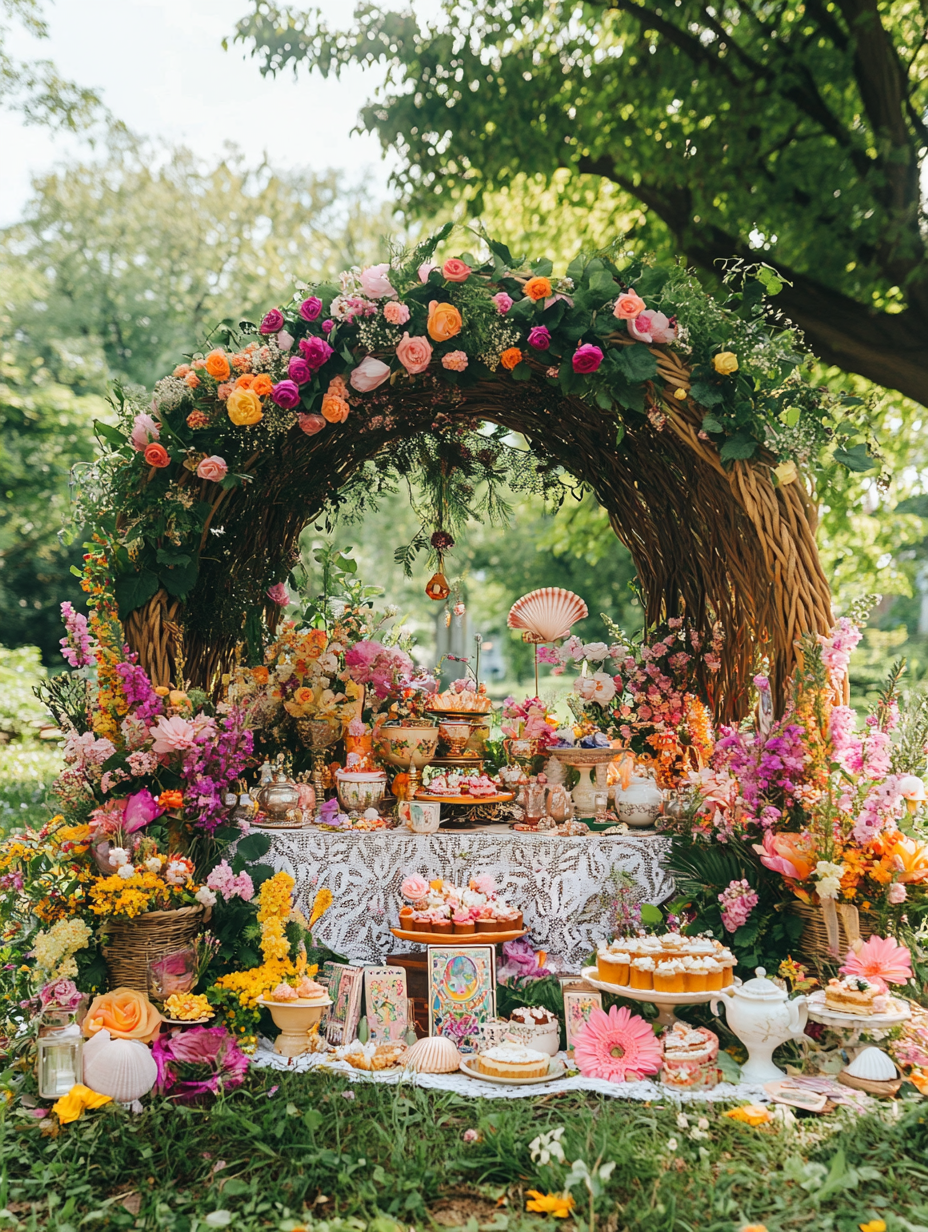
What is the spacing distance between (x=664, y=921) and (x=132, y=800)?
222cm

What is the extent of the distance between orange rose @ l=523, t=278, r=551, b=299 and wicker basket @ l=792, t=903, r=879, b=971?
8.52 feet

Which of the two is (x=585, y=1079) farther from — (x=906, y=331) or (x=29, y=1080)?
(x=906, y=331)

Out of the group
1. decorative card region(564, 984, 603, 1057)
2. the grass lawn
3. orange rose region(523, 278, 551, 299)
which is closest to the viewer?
the grass lawn

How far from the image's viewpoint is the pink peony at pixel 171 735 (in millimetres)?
3695

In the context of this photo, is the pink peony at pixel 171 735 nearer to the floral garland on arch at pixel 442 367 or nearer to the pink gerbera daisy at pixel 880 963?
the floral garland on arch at pixel 442 367

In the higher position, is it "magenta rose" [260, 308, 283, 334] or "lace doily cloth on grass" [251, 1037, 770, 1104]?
"magenta rose" [260, 308, 283, 334]

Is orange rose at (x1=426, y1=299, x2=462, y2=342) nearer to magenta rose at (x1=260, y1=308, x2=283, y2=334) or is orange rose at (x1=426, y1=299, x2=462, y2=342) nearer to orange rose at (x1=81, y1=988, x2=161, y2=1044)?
magenta rose at (x1=260, y1=308, x2=283, y2=334)

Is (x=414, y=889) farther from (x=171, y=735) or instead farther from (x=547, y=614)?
(x=547, y=614)

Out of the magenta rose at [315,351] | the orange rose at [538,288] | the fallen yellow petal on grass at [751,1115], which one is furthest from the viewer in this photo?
the magenta rose at [315,351]

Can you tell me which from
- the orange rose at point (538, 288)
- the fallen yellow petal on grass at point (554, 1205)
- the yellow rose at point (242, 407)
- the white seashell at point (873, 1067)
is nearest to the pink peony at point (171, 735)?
the yellow rose at point (242, 407)

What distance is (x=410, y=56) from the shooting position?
790 centimetres

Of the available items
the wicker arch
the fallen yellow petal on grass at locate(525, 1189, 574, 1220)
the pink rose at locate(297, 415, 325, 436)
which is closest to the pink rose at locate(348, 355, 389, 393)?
the pink rose at locate(297, 415, 325, 436)

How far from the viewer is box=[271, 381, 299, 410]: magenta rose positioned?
3.88 m

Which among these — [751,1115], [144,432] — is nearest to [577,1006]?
[751,1115]
